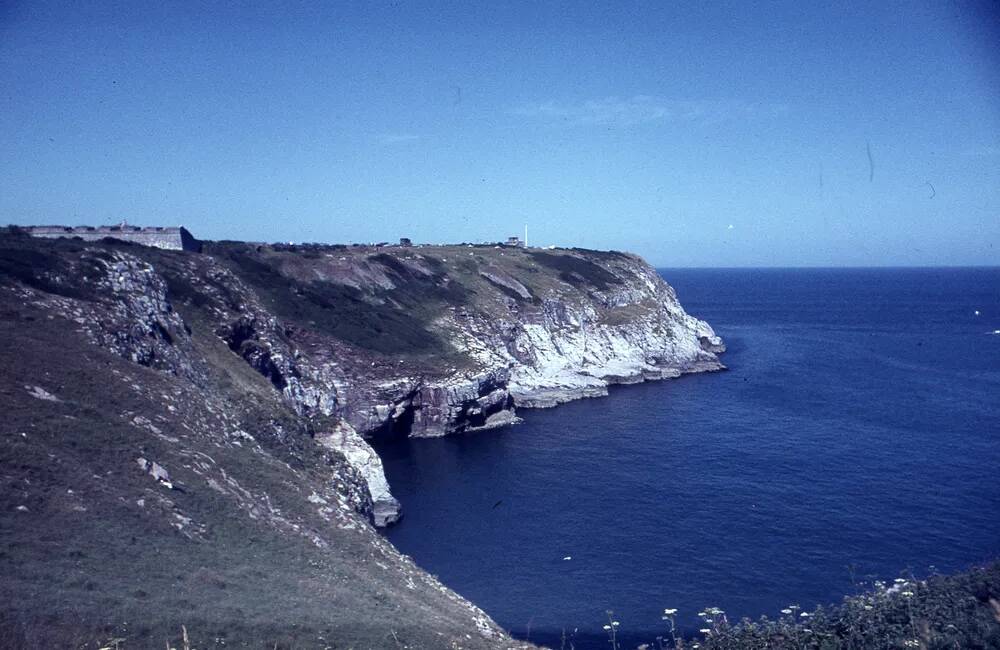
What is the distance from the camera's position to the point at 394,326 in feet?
198

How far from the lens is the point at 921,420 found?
5353 centimetres

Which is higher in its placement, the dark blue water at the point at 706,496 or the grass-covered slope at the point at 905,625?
the grass-covered slope at the point at 905,625

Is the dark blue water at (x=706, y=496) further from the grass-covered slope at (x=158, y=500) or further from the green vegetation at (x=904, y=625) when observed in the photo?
the grass-covered slope at (x=158, y=500)

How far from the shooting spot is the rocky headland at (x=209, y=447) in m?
13.5

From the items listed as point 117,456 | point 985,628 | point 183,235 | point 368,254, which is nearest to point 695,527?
point 117,456

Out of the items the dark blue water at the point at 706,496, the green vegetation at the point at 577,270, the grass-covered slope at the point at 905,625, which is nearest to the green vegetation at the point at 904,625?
the grass-covered slope at the point at 905,625

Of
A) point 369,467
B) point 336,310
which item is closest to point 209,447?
point 369,467

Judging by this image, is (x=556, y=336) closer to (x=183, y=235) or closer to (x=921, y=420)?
(x=921, y=420)

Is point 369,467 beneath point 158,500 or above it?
beneath

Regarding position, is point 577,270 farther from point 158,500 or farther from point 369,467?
point 158,500

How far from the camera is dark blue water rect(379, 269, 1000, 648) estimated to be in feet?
91.9

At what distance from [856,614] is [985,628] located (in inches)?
86.2

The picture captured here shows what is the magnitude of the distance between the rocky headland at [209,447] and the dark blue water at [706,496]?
5.54m

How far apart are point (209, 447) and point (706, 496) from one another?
26893 millimetres
